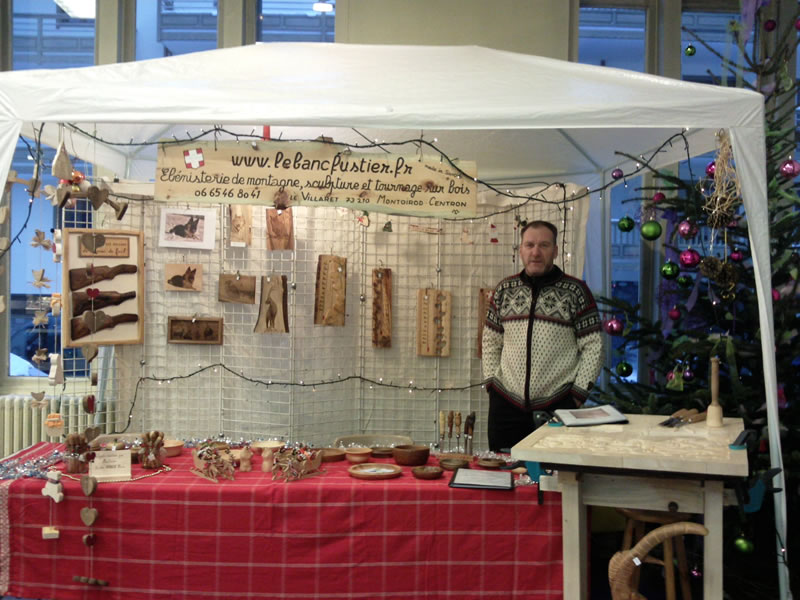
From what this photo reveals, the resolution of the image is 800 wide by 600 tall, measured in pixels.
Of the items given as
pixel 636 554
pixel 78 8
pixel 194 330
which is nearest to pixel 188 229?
pixel 194 330

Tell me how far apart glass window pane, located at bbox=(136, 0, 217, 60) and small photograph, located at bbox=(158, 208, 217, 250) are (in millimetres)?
1748

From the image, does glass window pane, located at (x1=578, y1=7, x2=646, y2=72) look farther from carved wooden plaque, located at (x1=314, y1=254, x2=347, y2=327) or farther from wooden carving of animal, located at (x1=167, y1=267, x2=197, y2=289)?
wooden carving of animal, located at (x1=167, y1=267, x2=197, y2=289)

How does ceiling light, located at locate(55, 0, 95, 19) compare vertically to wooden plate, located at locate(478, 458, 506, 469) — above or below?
above

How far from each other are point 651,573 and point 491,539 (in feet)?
4.39

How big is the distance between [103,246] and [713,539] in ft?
9.80

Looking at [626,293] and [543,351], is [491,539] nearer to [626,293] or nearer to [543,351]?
[543,351]

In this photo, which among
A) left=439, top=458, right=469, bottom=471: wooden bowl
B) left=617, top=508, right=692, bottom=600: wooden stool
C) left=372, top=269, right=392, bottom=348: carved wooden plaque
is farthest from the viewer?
left=372, top=269, right=392, bottom=348: carved wooden plaque

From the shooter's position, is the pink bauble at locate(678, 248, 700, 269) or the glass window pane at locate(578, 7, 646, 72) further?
the glass window pane at locate(578, 7, 646, 72)

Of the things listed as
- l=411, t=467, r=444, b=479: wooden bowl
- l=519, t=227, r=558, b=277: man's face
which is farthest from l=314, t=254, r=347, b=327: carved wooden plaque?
l=411, t=467, r=444, b=479: wooden bowl

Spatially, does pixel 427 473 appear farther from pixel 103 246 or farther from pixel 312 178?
pixel 103 246

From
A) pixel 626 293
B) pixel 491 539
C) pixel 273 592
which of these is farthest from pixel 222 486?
pixel 626 293

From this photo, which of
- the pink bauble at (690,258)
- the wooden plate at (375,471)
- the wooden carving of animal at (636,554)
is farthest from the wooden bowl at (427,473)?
the pink bauble at (690,258)

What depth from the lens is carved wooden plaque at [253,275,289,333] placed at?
159 inches

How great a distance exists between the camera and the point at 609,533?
3.88 metres
